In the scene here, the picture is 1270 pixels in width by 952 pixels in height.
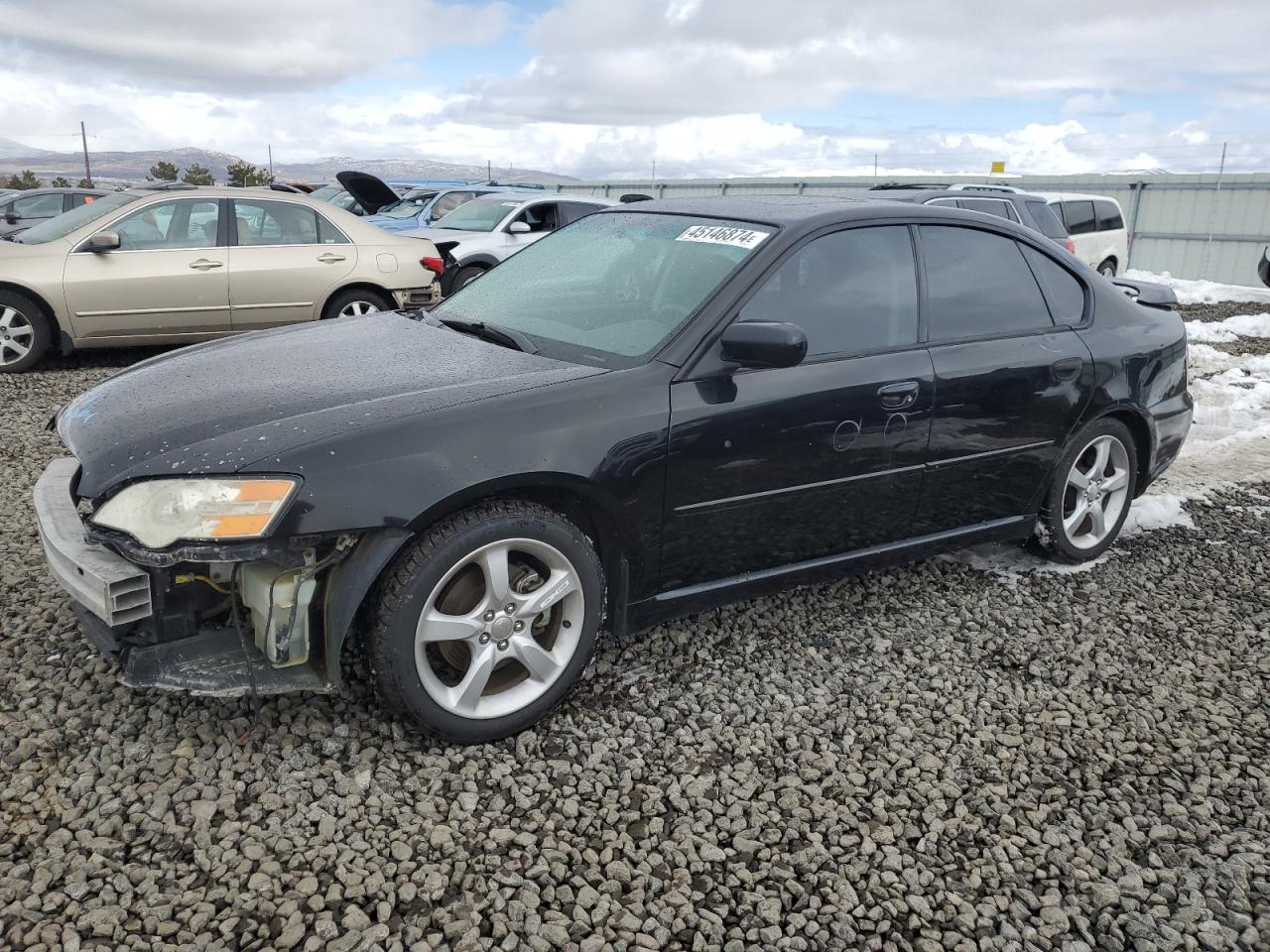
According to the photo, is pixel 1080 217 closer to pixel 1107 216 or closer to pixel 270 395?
pixel 1107 216

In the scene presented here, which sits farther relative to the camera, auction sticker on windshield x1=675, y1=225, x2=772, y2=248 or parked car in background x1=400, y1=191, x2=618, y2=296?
parked car in background x1=400, y1=191, x2=618, y2=296

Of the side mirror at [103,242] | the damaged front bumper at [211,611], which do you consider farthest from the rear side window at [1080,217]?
the damaged front bumper at [211,611]

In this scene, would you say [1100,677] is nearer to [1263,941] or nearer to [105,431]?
[1263,941]

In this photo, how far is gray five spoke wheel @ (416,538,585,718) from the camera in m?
2.81

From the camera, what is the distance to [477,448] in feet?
8.98

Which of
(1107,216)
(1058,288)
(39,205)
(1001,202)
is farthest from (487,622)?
(39,205)

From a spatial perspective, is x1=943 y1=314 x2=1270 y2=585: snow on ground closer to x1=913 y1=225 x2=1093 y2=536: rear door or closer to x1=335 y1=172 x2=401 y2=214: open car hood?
x1=913 y1=225 x2=1093 y2=536: rear door

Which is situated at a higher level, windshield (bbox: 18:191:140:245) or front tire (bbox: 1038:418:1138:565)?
windshield (bbox: 18:191:140:245)

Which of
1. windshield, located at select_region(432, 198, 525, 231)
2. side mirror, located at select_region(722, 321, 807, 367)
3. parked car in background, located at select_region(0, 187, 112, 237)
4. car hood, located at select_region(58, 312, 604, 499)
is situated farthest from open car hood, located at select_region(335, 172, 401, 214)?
side mirror, located at select_region(722, 321, 807, 367)

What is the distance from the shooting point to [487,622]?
2.86 meters

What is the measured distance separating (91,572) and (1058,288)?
376 cm

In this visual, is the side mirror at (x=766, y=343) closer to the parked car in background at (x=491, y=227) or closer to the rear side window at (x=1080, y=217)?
the parked car in background at (x=491, y=227)

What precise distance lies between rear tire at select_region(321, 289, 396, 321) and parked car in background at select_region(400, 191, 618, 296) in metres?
2.63

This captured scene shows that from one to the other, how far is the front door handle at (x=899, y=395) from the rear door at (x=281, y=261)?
616 centimetres
